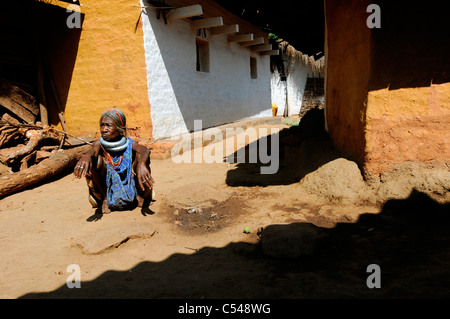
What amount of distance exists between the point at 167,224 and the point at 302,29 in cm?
498

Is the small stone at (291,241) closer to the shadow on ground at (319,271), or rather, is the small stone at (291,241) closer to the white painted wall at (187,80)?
the shadow on ground at (319,271)

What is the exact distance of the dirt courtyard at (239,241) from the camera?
213 cm

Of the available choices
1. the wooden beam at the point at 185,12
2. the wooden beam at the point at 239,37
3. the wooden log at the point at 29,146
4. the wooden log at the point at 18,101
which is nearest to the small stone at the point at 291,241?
the wooden log at the point at 29,146

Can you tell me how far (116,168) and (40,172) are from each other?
101 inches

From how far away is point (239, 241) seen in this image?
2.96m

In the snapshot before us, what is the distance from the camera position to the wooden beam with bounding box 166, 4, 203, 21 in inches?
290

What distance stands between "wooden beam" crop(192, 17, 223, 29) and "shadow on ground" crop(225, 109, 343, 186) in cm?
415

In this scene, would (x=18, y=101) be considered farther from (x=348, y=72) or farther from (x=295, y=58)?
(x=295, y=58)

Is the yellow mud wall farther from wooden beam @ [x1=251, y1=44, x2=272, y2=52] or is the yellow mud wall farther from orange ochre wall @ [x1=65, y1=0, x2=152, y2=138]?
wooden beam @ [x1=251, y1=44, x2=272, y2=52]

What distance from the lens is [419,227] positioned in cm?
286

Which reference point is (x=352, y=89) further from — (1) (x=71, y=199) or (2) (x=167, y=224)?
(1) (x=71, y=199)

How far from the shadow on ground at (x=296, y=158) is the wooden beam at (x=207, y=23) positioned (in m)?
4.15

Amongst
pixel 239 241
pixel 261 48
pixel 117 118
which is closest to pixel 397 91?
pixel 239 241
